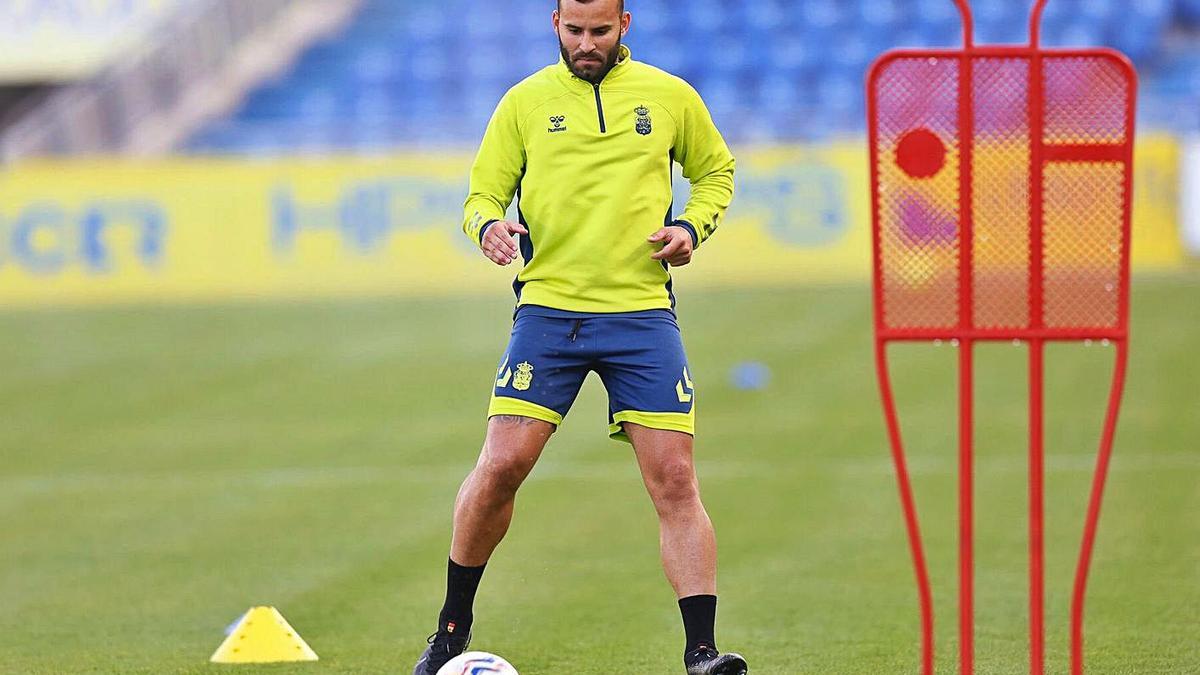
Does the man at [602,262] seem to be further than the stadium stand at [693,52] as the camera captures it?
No

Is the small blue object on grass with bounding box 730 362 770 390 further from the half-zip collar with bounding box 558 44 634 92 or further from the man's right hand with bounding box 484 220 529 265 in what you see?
the man's right hand with bounding box 484 220 529 265

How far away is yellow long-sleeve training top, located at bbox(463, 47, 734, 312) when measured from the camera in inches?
208

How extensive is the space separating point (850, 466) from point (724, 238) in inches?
442

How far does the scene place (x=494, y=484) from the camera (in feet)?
17.6

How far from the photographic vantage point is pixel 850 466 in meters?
10.2

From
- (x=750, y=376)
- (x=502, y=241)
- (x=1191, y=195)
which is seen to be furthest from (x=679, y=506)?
(x=1191, y=195)

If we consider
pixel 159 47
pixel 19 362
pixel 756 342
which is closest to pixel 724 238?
pixel 756 342

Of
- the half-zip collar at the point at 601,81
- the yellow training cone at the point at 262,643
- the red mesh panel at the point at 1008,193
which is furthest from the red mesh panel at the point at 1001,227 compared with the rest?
the yellow training cone at the point at 262,643

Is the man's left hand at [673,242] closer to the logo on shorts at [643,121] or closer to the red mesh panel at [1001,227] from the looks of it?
the logo on shorts at [643,121]

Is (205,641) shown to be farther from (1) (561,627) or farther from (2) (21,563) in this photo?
(2) (21,563)

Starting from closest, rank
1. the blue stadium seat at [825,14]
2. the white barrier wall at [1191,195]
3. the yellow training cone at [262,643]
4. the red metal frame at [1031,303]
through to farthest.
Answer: the red metal frame at [1031,303]
the yellow training cone at [262,643]
the white barrier wall at [1191,195]
the blue stadium seat at [825,14]

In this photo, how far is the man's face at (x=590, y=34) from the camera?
518 cm

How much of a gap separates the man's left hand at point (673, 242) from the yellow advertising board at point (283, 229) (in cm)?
1595

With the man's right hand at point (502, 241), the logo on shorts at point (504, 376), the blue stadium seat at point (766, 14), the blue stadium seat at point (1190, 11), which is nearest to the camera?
the man's right hand at point (502, 241)
